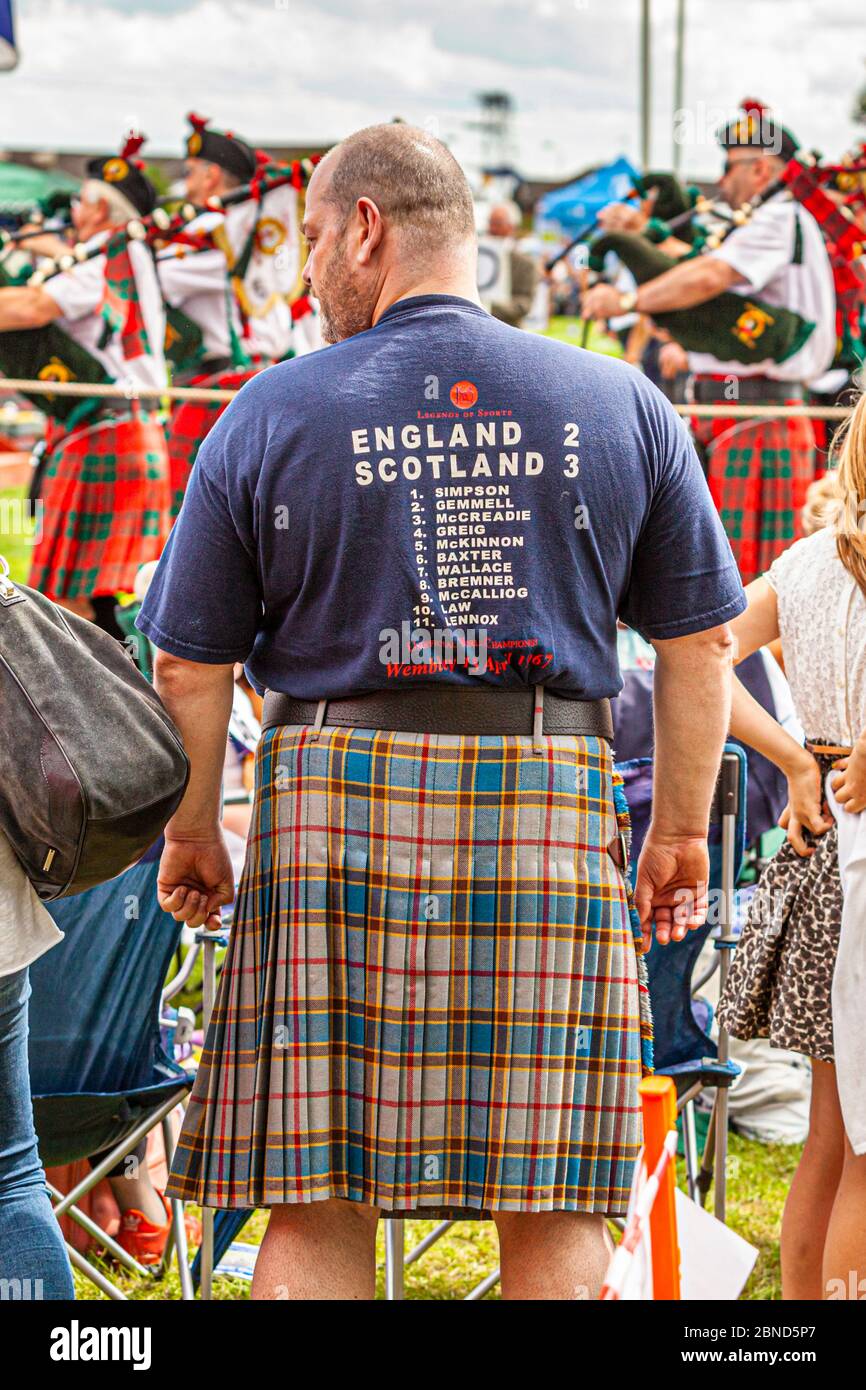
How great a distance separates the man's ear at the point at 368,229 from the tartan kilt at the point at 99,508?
16.8ft

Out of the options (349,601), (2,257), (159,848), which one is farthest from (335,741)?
(2,257)

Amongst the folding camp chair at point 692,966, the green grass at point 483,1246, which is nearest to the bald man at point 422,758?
the folding camp chair at point 692,966

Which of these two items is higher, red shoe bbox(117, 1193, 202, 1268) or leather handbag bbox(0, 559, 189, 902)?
leather handbag bbox(0, 559, 189, 902)

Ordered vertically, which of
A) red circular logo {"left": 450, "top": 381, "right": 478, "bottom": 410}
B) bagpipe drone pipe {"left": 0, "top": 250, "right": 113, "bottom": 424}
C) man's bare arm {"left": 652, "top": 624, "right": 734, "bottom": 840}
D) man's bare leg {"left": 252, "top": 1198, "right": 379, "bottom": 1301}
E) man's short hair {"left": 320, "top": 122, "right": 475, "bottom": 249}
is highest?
bagpipe drone pipe {"left": 0, "top": 250, "right": 113, "bottom": 424}

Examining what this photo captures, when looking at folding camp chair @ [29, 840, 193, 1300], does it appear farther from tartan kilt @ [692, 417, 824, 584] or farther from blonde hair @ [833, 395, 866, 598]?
tartan kilt @ [692, 417, 824, 584]

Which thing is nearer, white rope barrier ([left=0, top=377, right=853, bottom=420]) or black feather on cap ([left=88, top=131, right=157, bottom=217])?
white rope barrier ([left=0, top=377, right=853, bottom=420])

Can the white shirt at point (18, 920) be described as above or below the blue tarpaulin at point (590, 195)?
below

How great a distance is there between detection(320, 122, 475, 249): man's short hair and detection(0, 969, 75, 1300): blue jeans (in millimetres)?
1028

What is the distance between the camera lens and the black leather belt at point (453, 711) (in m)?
1.85

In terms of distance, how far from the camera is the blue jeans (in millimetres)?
1875

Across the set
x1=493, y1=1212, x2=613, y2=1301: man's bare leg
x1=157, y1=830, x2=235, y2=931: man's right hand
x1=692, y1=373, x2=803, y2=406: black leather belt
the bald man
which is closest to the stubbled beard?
the bald man

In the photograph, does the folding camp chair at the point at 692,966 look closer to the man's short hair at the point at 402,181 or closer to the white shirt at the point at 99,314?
the man's short hair at the point at 402,181

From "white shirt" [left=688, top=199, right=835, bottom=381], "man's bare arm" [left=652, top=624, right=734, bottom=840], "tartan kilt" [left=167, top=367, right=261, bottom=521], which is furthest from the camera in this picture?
"tartan kilt" [left=167, top=367, right=261, bottom=521]
